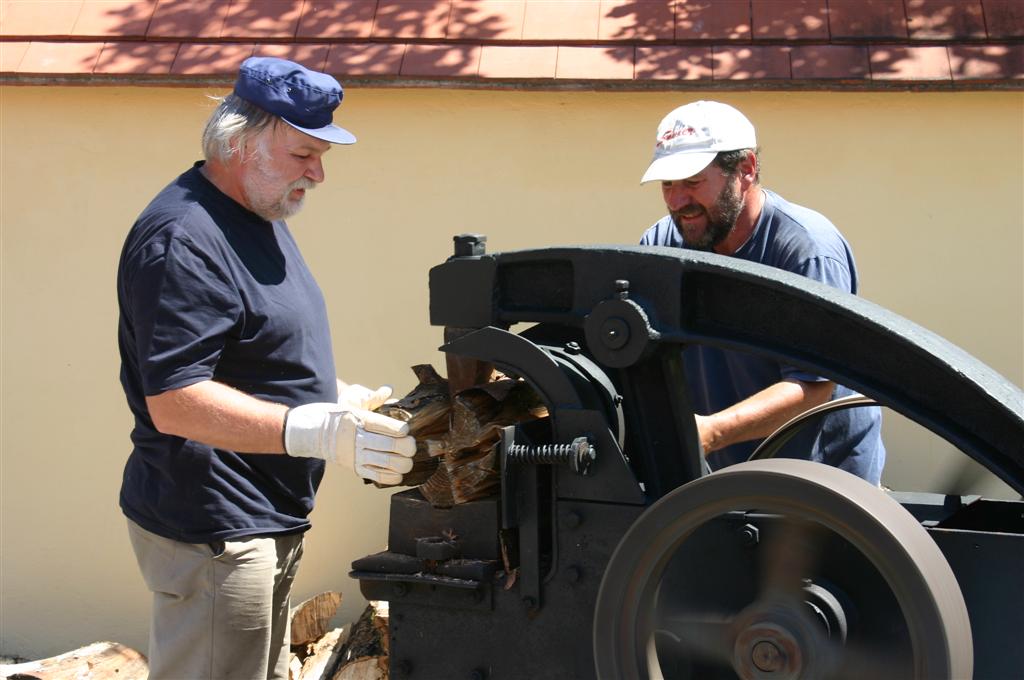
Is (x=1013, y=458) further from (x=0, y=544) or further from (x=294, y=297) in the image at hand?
(x=0, y=544)

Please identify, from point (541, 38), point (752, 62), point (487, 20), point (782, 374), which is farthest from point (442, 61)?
point (782, 374)

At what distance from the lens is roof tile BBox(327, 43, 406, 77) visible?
4469mm

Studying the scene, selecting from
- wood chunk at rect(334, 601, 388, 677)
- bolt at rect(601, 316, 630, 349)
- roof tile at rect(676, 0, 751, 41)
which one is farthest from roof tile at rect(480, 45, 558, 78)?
bolt at rect(601, 316, 630, 349)

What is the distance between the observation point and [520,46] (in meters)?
4.45

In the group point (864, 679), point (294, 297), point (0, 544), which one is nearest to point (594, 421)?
point (864, 679)

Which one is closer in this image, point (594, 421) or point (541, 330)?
point (594, 421)

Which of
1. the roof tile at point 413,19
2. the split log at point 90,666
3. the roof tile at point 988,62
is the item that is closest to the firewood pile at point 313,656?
the split log at point 90,666

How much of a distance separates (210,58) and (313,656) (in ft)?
7.77

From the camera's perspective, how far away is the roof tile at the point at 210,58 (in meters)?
4.54

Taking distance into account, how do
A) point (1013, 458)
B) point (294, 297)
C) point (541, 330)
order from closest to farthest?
point (1013, 458) < point (541, 330) < point (294, 297)

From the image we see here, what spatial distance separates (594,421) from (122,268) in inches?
50.3

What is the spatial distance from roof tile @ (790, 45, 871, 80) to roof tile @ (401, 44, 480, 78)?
1.18m

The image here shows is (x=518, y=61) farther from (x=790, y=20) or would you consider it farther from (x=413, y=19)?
(x=790, y=20)

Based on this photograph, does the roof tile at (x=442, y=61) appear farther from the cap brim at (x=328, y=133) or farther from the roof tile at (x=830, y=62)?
the cap brim at (x=328, y=133)
